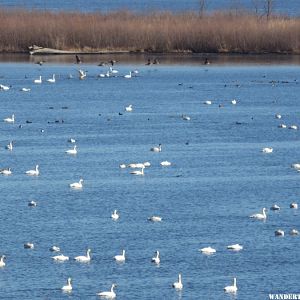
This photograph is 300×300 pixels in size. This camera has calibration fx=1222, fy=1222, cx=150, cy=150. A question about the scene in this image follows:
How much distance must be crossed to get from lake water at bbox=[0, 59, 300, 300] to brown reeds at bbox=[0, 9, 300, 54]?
10.4m

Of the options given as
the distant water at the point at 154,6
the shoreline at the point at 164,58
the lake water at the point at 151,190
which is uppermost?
the lake water at the point at 151,190

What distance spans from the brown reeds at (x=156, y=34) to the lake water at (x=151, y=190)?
10.4 meters

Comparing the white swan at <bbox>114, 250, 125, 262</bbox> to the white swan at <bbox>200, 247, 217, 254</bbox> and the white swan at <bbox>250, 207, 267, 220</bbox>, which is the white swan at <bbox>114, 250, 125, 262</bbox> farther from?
the white swan at <bbox>250, 207, 267, 220</bbox>

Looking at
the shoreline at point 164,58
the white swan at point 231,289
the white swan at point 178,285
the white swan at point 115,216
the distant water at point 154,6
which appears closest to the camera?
the white swan at point 231,289

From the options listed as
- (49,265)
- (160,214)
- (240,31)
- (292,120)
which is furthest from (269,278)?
(240,31)

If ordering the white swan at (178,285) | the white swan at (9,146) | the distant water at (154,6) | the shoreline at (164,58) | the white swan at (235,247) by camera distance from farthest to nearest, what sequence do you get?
the distant water at (154,6) → the shoreline at (164,58) → the white swan at (9,146) → the white swan at (235,247) → the white swan at (178,285)

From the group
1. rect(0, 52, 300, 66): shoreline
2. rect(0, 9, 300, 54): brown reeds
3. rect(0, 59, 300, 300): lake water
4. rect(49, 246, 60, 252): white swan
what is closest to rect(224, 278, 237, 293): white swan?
rect(0, 59, 300, 300): lake water

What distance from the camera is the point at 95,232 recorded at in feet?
82.1

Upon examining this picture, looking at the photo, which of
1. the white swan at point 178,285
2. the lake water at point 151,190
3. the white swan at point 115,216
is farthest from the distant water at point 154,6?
the white swan at point 178,285

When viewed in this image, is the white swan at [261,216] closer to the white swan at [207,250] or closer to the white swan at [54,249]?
the white swan at [207,250]

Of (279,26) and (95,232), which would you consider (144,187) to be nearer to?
(95,232)

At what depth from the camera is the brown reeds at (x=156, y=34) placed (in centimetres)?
6638

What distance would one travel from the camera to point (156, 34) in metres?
67.5

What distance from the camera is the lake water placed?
21.6m
